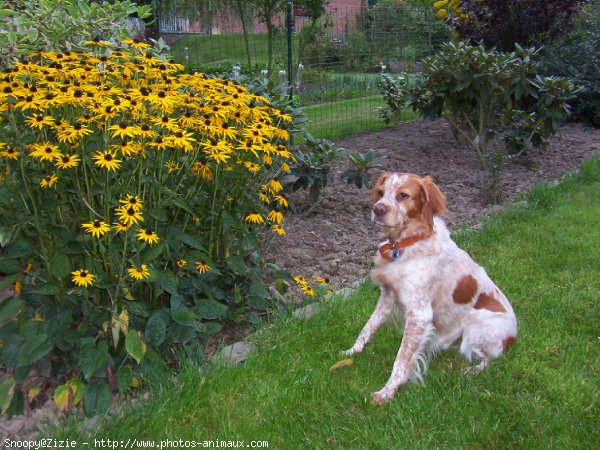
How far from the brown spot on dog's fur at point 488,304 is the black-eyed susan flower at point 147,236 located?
1.77 m

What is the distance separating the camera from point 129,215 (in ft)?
9.04

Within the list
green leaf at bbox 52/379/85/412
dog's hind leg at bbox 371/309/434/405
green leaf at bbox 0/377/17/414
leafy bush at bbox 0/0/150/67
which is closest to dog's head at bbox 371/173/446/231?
dog's hind leg at bbox 371/309/434/405

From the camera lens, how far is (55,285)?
9.72 ft

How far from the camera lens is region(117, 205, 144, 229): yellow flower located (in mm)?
2752

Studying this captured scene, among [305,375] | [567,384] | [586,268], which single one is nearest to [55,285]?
[305,375]

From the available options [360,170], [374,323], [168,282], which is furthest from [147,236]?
[360,170]

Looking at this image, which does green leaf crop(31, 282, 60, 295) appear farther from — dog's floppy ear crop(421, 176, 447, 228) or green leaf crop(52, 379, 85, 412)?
dog's floppy ear crop(421, 176, 447, 228)

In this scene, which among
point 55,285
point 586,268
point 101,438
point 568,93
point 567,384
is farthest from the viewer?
point 568,93

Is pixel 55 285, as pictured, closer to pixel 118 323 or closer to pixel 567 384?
pixel 118 323

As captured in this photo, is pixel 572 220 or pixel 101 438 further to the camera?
pixel 572 220

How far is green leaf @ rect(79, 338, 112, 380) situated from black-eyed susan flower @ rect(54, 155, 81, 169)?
32.8 inches

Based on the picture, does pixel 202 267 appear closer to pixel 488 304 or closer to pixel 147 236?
pixel 147 236

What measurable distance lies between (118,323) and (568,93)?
594 cm

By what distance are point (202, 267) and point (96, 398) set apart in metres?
0.85
